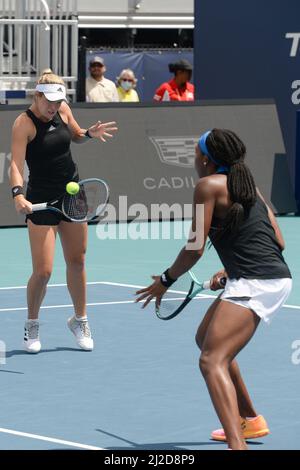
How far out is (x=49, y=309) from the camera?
12.0 meters

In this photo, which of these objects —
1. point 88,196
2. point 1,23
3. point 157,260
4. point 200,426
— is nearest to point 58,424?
point 200,426

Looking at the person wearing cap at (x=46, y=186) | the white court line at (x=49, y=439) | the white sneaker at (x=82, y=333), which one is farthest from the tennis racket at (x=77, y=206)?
the white court line at (x=49, y=439)

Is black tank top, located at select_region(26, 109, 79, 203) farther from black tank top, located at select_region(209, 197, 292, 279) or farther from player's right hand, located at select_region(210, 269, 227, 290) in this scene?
black tank top, located at select_region(209, 197, 292, 279)

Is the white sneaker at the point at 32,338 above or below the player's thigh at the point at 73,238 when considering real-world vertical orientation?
below

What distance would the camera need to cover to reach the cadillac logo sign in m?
18.6

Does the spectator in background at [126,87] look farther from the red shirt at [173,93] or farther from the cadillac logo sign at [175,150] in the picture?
the cadillac logo sign at [175,150]

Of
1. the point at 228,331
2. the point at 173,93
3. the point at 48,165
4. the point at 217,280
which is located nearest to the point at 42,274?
the point at 48,165

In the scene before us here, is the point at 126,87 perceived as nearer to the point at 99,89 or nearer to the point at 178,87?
the point at 99,89

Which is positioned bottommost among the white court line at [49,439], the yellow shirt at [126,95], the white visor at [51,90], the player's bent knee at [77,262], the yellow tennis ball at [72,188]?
the white court line at [49,439]

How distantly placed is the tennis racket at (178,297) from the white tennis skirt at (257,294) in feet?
1.00

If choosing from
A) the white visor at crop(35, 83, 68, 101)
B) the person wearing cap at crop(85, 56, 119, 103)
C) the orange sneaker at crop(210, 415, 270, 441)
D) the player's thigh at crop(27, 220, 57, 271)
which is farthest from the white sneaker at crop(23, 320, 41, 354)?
the person wearing cap at crop(85, 56, 119, 103)

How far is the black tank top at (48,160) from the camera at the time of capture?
9.93m

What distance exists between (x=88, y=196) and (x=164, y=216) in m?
8.53
